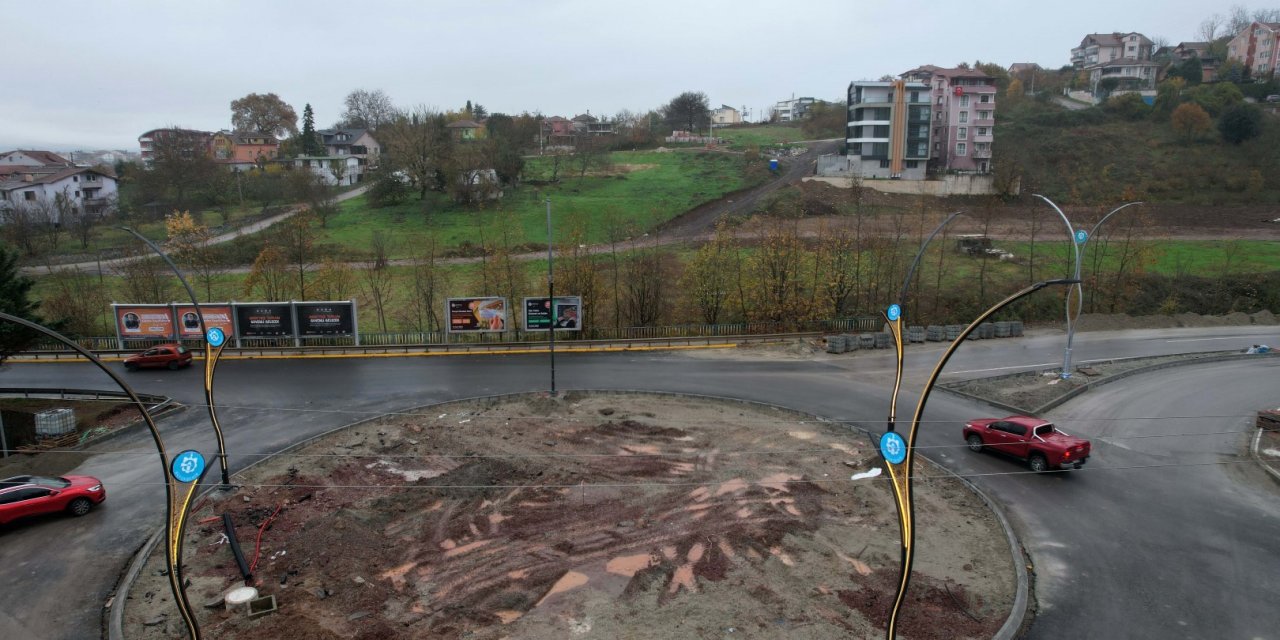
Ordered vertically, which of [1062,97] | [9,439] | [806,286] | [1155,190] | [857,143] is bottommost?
[9,439]

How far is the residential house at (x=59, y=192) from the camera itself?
6919 cm

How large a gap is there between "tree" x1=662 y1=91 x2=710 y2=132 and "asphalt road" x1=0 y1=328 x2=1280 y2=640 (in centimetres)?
10487

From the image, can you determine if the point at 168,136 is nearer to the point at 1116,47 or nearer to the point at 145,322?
the point at 145,322

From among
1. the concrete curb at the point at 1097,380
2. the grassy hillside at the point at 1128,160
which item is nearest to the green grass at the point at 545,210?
the concrete curb at the point at 1097,380

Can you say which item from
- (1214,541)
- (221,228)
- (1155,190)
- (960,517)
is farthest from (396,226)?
(1155,190)

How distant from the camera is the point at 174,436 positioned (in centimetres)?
2372

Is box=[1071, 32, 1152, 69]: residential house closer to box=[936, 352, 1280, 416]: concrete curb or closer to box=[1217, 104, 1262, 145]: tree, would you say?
box=[1217, 104, 1262, 145]: tree

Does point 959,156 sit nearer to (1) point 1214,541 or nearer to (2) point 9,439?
(1) point 1214,541

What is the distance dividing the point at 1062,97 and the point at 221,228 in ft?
408

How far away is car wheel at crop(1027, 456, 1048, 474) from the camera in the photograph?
20.0 m

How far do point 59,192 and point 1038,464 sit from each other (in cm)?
9445

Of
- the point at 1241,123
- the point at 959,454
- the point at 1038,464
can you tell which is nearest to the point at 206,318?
the point at 959,454

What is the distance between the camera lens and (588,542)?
1628 centimetres

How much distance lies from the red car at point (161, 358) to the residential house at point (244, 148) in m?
77.3
